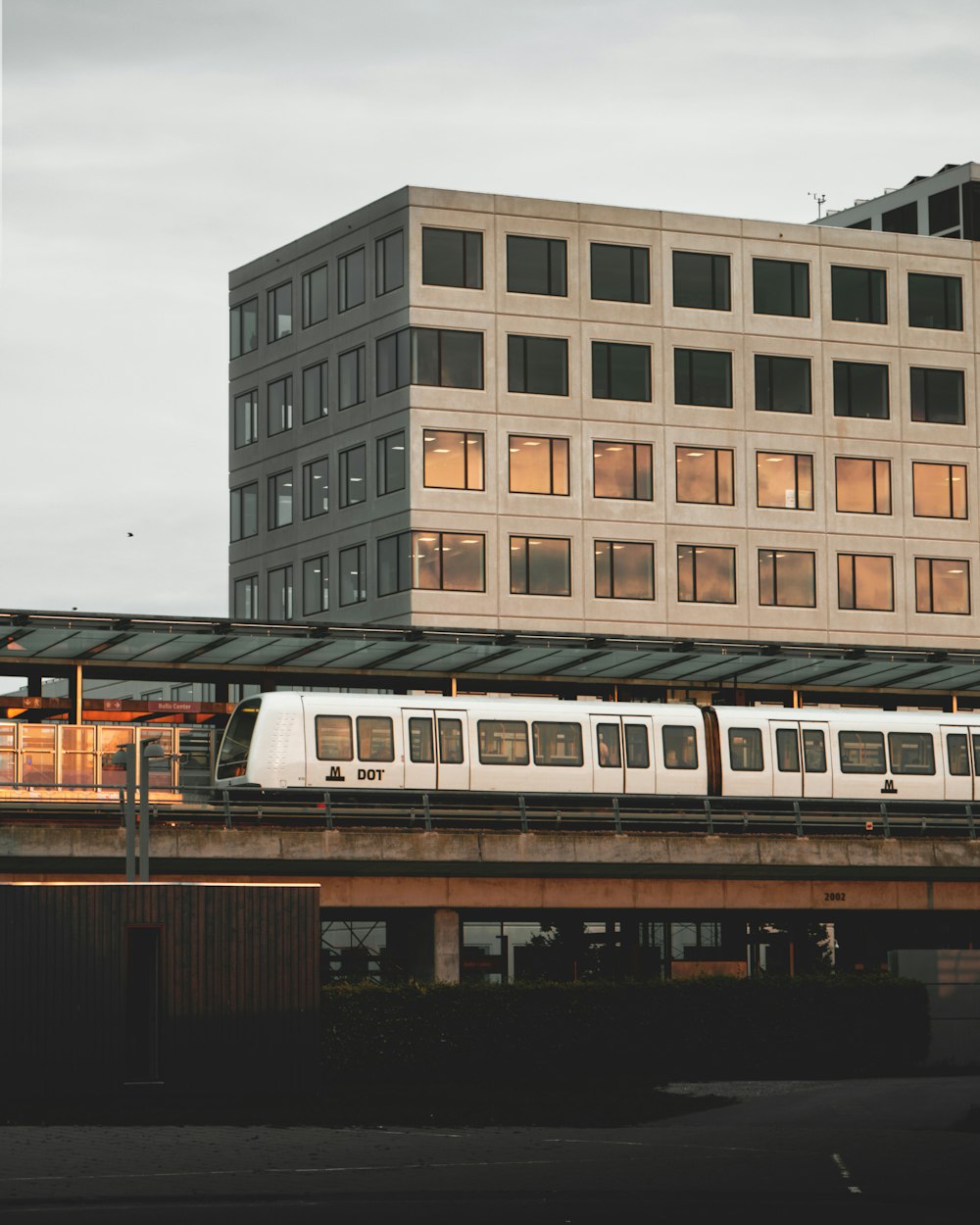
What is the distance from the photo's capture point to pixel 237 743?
153 ft

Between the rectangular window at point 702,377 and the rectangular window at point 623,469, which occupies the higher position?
the rectangular window at point 702,377

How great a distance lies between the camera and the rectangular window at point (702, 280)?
245 ft

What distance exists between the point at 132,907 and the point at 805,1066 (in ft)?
47.1

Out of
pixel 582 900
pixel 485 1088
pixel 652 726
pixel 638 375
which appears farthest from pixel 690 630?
pixel 485 1088

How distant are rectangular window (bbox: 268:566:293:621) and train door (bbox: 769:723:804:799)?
1211 inches

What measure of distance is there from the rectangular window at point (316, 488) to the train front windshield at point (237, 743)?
2903 centimetres

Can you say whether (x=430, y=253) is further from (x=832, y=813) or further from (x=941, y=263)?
(x=832, y=813)

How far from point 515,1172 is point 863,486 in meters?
56.1

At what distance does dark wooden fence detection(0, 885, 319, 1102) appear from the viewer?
1224 inches

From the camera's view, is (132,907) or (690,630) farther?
(690,630)

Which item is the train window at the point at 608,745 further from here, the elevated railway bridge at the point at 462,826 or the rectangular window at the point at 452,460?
the rectangular window at the point at 452,460

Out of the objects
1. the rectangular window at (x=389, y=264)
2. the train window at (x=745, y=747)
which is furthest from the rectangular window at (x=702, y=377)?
the train window at (x=745, y=747)

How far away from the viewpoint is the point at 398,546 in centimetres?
7125

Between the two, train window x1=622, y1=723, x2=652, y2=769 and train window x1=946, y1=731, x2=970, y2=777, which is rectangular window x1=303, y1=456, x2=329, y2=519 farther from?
train window x1=946, y1=731, x2=970, y2=777
